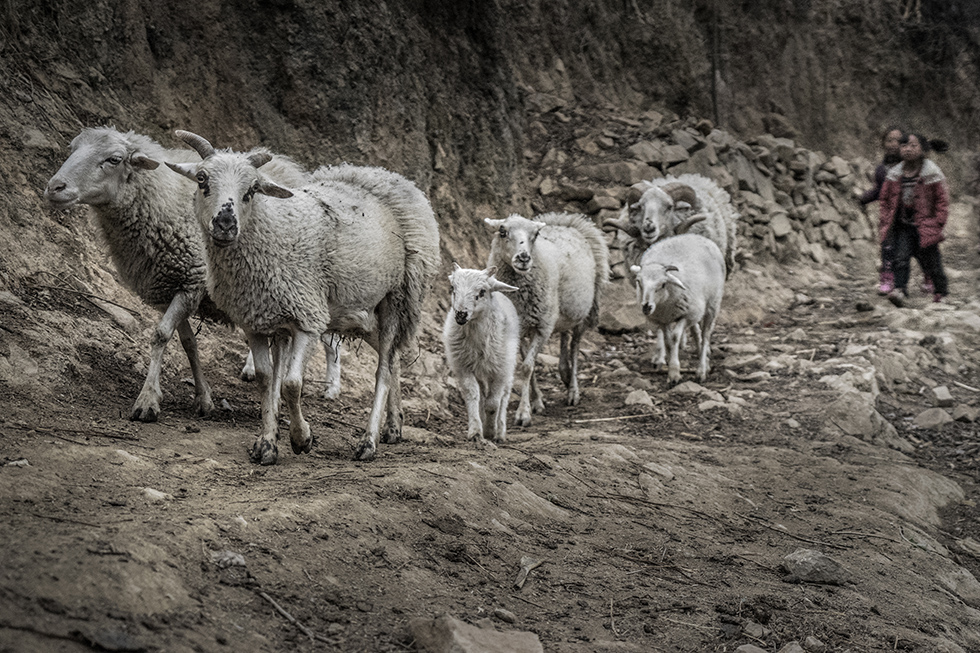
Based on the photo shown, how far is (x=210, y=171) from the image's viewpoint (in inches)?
197

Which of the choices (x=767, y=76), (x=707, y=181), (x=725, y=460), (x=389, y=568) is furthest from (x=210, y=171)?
(x=767, y=76)

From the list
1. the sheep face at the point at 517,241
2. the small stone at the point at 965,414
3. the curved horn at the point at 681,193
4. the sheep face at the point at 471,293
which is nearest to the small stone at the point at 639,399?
the sheep face at the point at 517,241

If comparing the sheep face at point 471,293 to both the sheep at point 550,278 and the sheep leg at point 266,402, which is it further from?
the sheep leg at point 266,402

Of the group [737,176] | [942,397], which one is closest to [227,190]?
[942,397]

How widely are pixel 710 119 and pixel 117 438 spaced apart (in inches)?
585

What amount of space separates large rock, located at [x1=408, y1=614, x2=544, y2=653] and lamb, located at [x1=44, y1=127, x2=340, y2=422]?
319 centimetres

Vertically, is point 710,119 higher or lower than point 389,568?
higher

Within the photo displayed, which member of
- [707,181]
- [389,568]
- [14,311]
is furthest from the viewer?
[707,181]

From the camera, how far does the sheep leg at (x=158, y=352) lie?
5430mm

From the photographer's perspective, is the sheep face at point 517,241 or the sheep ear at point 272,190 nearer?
the sheep ear at point 272,190

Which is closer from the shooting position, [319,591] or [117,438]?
[319,591]

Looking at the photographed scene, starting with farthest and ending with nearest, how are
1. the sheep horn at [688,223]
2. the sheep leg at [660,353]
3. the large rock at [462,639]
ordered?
the sheep horn at [688,223] < the sheep leg at [660,353] < the large rock at [462,639]

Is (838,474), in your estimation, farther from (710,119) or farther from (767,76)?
(767,76)

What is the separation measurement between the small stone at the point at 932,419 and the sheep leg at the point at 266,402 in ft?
20.8
